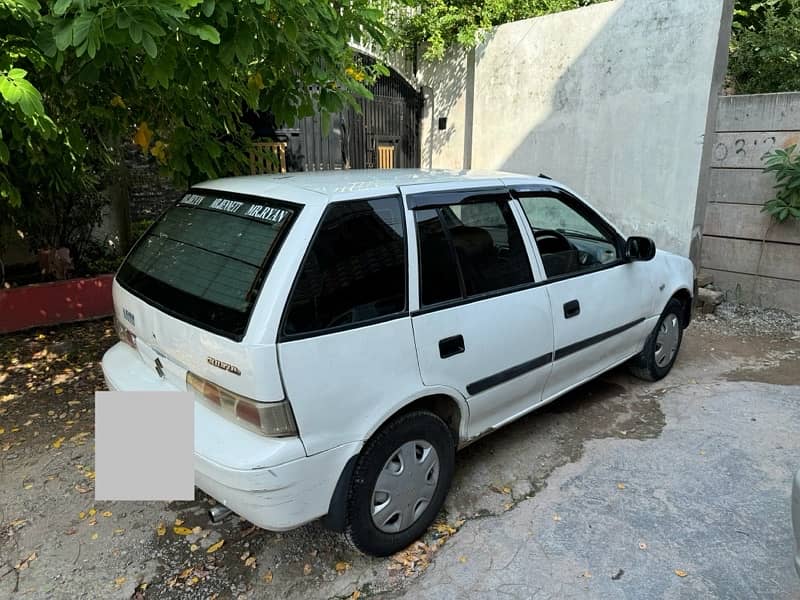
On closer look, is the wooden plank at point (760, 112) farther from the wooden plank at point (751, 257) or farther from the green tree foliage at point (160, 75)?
the green tree foliage at point (160, 75)

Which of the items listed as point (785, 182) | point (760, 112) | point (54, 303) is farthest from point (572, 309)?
point (54, 303)

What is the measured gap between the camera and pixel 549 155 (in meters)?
7.04

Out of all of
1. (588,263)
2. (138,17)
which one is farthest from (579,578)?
(138,17)

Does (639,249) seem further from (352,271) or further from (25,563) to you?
(25,563)

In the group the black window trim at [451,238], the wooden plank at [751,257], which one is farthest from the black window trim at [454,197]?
the wooden plank at [751,257]

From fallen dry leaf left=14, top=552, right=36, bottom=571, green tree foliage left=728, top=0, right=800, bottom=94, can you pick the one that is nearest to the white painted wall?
green tree foliage left=728, top=0, right=800, bottom=94

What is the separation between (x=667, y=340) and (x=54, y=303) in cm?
554

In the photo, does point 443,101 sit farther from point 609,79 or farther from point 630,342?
point 630,342

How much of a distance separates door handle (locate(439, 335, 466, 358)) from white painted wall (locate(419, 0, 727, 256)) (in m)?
4.60

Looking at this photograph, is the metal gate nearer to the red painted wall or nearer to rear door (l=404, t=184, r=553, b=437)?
the red painted wall

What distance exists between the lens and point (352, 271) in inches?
91.4

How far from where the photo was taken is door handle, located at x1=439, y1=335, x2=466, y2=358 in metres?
2.56

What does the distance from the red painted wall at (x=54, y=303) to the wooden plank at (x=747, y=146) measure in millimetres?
6563

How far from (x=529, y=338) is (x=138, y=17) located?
2340 mm
